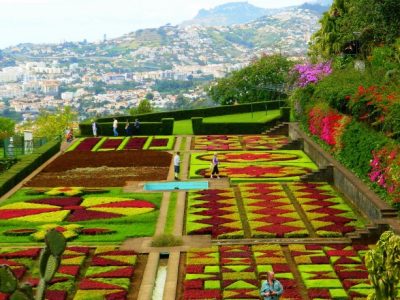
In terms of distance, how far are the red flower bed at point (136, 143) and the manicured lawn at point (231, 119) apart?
6350mm

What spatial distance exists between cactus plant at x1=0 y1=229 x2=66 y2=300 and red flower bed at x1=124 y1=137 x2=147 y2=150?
38475 millimetres

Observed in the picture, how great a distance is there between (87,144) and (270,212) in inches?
981

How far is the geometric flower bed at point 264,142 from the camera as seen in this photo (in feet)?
155

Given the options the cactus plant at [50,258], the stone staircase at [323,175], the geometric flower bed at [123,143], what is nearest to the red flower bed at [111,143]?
the geometric flower bed at [123,143]

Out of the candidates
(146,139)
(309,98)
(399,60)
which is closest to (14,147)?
(146,139)

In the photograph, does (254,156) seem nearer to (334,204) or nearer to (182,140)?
(182,140)

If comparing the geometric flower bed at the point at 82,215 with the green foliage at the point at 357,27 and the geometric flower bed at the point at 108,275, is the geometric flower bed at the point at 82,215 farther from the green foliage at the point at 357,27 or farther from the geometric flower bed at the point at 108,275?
the green foliage at the point at 357,27

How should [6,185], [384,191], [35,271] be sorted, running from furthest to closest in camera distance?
[6,185]
[384,191]
[35,271]

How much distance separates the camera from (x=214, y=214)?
89.8ft

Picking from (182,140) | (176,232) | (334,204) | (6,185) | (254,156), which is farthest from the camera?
(182,140)

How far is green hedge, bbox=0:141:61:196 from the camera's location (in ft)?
109

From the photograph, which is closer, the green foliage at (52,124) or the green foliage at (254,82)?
the green foliage at (52,124)

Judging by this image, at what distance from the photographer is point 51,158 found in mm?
44438

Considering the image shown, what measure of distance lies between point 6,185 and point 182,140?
65.8ft
